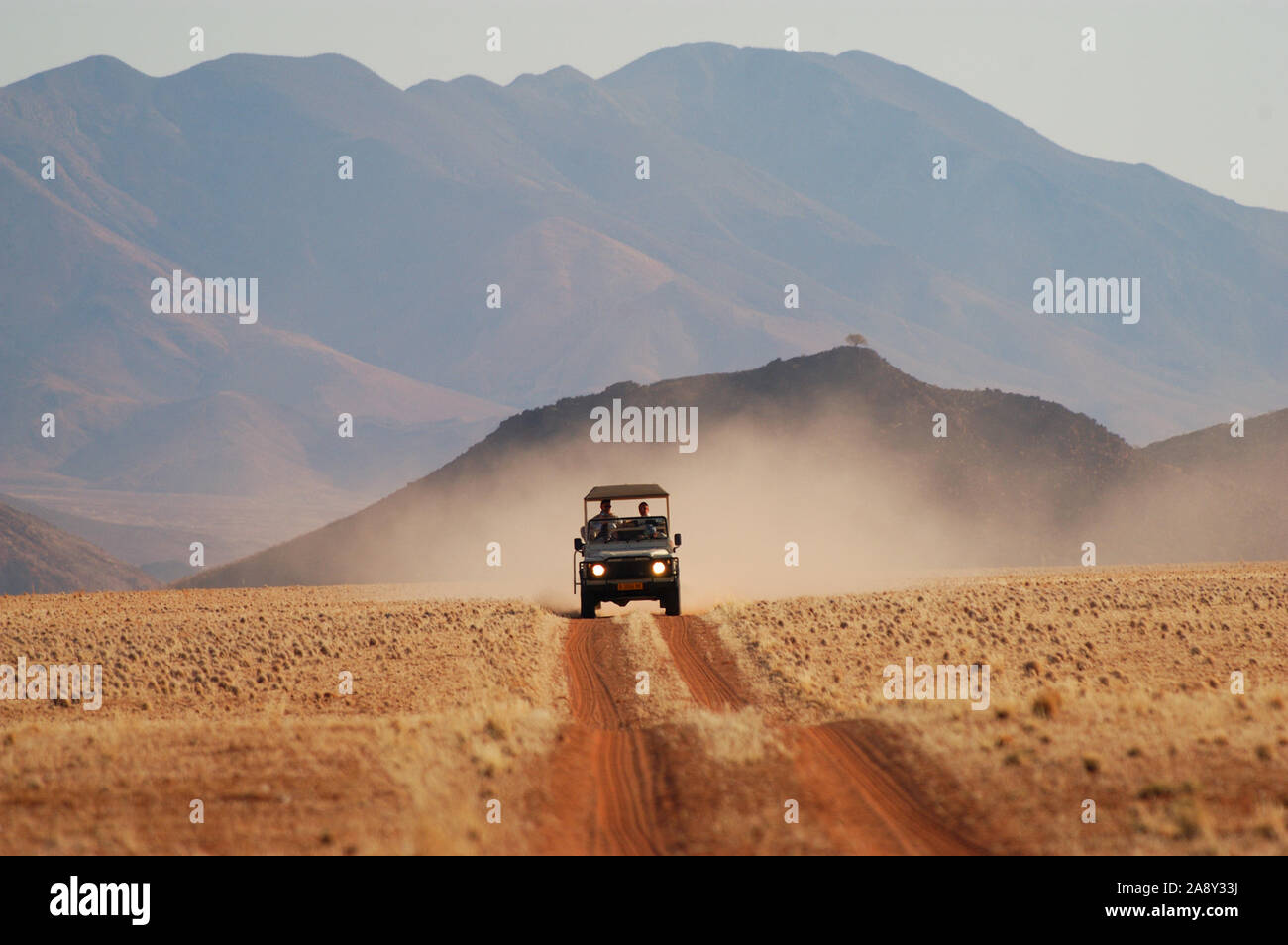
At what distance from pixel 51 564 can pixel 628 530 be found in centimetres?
15301

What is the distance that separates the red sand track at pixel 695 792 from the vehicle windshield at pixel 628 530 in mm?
10395

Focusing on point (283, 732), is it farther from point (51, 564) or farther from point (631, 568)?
point (51, 564)

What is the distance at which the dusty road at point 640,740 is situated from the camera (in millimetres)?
14117

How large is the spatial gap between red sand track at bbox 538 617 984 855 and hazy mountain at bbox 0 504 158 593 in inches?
5935

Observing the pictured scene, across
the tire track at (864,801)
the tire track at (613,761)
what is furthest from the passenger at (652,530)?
the tire track at (864,801)

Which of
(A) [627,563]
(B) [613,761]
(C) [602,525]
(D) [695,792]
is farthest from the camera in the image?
(C) [602,525]

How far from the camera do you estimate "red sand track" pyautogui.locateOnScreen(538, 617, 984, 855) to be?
45.3ft

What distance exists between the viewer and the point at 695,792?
1565 cm

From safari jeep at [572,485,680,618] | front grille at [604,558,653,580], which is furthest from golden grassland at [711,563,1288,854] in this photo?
front grille at [604,558,653,580]

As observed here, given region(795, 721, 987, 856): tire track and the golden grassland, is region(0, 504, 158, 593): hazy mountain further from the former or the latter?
region(795, 721, 987, 856): tire track

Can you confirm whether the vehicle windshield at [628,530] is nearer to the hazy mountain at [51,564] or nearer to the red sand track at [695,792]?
the red sand track at [695,792]

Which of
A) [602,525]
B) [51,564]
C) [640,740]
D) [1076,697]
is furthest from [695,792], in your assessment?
[51,564]

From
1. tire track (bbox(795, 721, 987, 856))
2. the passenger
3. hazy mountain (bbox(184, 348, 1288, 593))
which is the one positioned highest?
hazy mountain (bbox(184, 348, 1288, 593))
